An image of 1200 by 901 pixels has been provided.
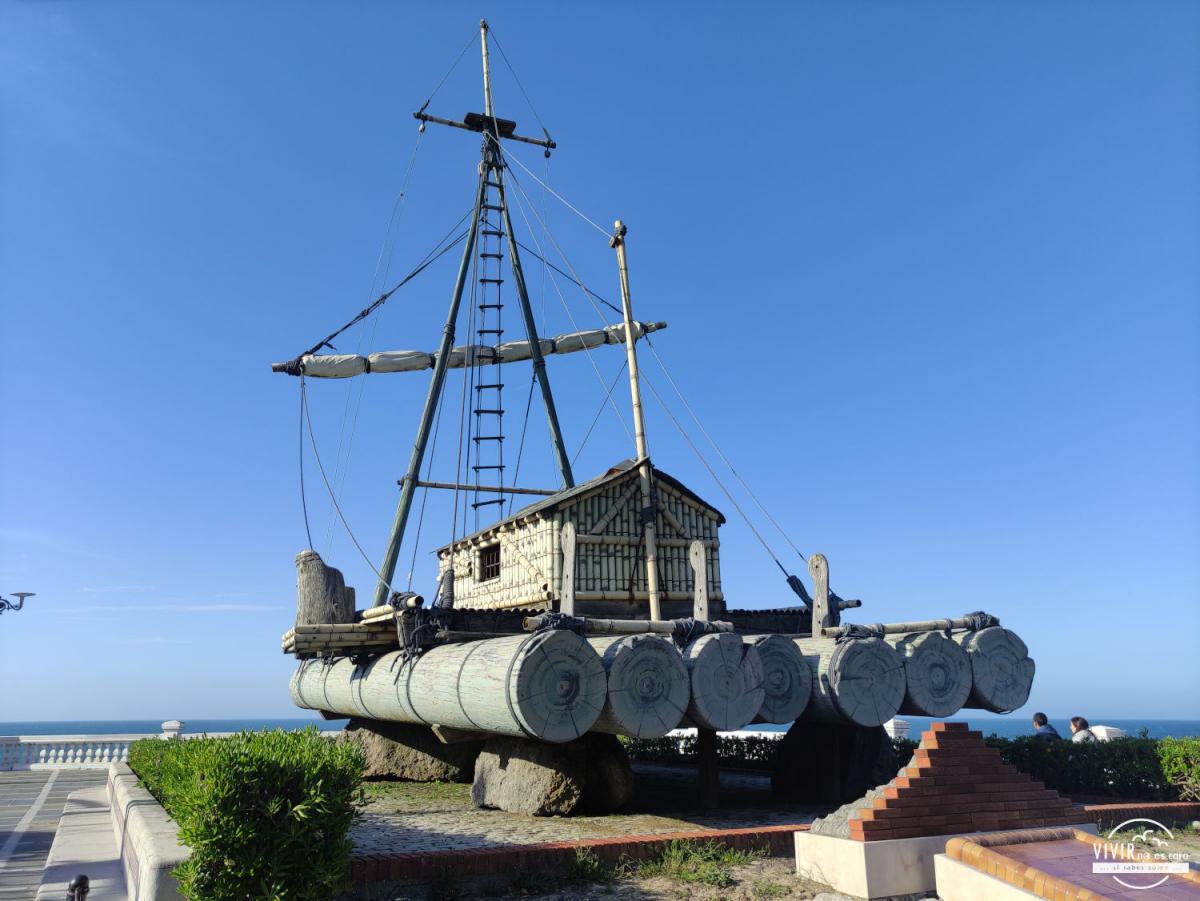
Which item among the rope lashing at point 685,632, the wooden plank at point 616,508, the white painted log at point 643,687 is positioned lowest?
the white painted log at point 643,687

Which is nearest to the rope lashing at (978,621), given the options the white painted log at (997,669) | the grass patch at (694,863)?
the white painted log at (997,669)

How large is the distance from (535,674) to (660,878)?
98.5 inches

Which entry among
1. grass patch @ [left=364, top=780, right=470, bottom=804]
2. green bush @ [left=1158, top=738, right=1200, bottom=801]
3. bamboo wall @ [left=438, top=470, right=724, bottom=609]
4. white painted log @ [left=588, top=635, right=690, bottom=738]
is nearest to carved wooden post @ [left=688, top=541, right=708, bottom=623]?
white painted log @ [left=588, top=635, right=690, bottom=738]

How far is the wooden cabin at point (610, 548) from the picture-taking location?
51.5ft

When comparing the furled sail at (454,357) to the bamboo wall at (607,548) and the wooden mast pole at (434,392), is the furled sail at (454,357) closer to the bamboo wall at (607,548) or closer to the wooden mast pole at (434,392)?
the wooden mast pole at (434,392)

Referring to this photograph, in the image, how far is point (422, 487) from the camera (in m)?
20.6

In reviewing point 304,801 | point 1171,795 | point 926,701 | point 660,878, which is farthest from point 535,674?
point 1171,795

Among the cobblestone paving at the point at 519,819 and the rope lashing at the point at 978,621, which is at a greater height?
the rope lashing at the point at 978,621

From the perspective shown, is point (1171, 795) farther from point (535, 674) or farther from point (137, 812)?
point (137, 812)

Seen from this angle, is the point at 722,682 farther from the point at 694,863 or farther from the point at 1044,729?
the point at 1044,729

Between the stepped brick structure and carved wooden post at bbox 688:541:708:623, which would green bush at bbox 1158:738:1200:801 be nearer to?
the stepped brick structure

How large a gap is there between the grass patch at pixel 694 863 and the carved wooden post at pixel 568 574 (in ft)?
12.9

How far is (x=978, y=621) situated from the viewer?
13453 mm

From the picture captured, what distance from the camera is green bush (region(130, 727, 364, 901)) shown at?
7.03 meters
